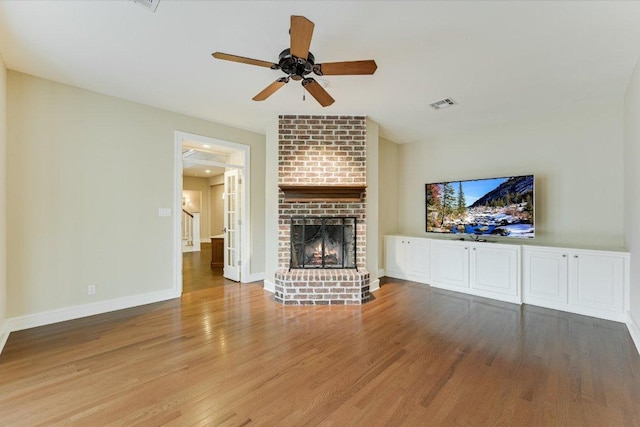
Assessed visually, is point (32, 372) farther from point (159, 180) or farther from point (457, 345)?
point (457, 345)

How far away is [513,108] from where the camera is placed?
3.68 m

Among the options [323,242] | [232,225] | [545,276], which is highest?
[232,225]

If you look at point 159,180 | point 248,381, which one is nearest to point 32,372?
point 248,381

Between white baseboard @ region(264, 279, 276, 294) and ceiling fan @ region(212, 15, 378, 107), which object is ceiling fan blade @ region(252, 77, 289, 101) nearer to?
ceiling fan @ region(212, 15, 378, 107)

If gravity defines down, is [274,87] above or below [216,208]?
above

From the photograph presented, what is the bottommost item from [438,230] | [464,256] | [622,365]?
[622,365]

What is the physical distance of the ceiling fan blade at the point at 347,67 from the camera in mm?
2145

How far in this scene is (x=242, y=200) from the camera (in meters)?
4.81

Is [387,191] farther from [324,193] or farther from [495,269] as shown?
[495,269]

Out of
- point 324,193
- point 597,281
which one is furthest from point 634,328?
point 324,193

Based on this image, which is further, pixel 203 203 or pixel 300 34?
pixel 203 203

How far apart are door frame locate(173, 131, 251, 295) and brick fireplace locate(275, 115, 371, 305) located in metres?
0.97

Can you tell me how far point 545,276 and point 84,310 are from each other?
5.61 meters

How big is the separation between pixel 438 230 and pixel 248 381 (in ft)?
12.3
